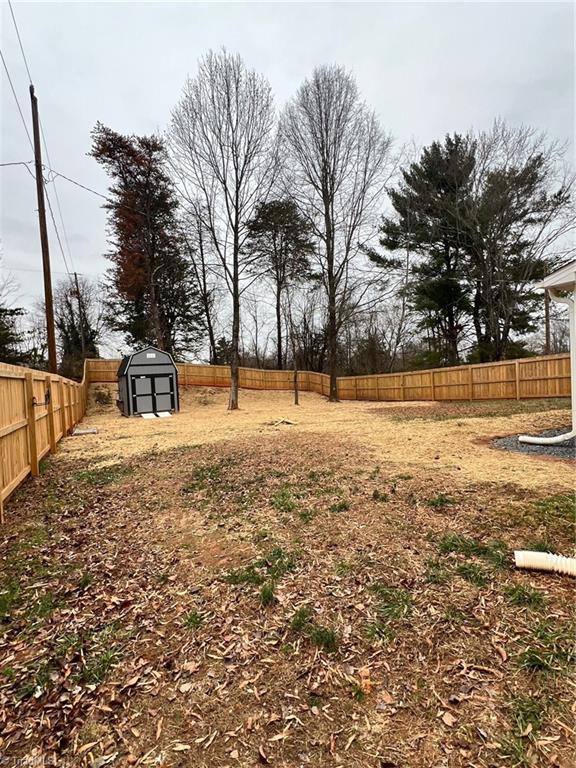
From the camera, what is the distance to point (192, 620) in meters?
2.15

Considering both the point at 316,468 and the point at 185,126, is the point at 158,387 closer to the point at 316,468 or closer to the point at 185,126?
the point at 185,126

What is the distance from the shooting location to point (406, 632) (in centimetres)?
192

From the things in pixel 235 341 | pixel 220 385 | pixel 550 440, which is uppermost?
pixel 235 341

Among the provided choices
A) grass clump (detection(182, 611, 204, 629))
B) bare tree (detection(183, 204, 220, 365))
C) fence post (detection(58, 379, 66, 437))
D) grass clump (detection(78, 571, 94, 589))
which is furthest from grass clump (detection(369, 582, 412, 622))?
bare tree (detection(183, 204, 220, 365))

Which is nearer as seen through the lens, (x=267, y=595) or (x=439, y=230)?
(x=267, y=595)

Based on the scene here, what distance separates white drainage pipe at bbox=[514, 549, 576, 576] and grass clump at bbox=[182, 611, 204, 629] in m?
1.97

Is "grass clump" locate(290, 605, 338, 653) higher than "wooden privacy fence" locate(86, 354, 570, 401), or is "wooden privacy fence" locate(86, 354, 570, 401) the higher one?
"wooden privacy fence" locate(86, 354, 570, 401)

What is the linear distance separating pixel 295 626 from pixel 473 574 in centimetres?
116

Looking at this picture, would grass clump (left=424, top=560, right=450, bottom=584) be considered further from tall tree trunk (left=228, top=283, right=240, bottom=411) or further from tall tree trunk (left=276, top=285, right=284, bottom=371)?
tall tree trunk (left=276, top=285, right=284, bottom=371)

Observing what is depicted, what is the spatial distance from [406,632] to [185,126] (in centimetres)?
1777

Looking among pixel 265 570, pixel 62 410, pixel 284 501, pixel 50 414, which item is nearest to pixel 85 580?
pixel 265 570

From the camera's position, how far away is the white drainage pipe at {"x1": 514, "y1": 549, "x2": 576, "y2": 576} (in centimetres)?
227

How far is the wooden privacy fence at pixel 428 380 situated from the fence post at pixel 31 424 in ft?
42.9

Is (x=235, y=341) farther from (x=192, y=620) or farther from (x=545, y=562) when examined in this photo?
(x=545, y=562)
